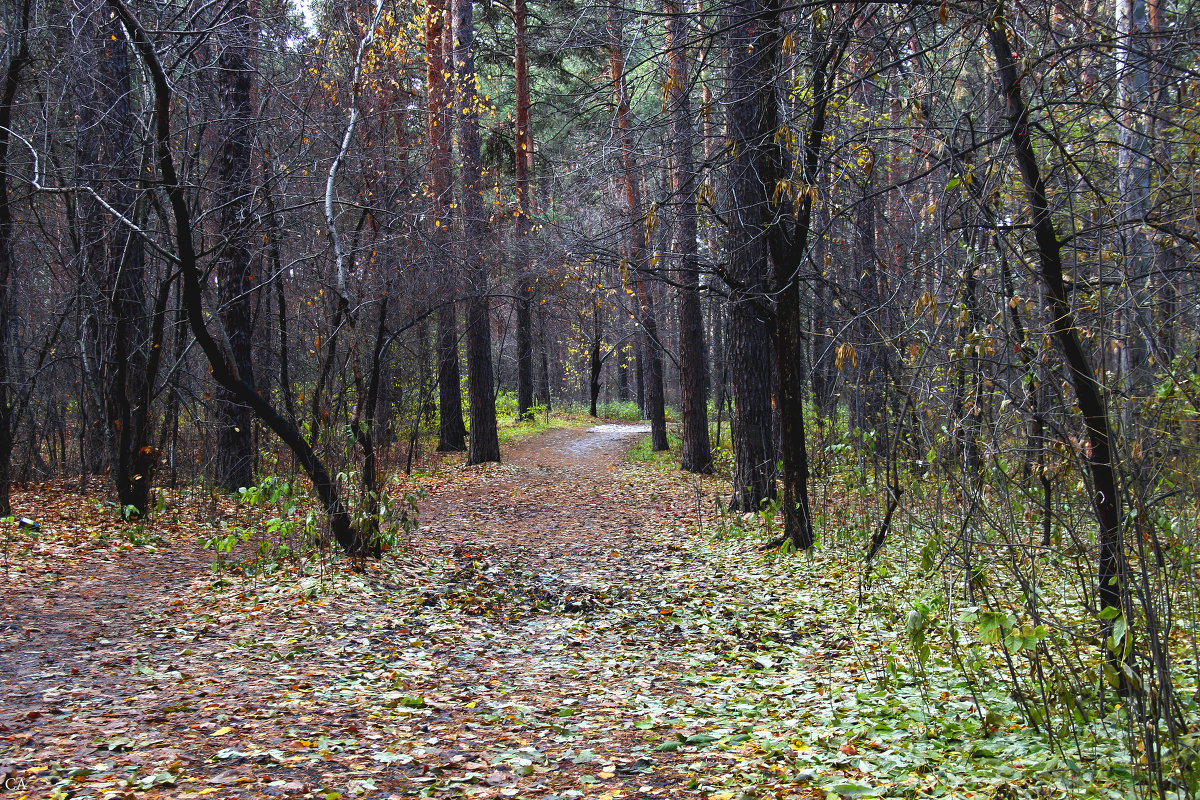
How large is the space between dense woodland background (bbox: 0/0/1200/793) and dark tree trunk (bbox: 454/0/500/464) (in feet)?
0.27

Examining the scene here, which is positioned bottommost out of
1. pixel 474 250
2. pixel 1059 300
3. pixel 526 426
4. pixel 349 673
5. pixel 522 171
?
pixel 349 673

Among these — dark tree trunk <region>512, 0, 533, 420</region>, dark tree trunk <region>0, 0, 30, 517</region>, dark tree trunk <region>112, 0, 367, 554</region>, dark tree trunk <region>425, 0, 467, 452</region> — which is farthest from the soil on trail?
dark tree trunk <region>512, 0, 533, 420</region>

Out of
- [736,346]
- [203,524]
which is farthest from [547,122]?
[203,524]

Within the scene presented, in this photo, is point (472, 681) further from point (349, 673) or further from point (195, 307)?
point (195, 307)

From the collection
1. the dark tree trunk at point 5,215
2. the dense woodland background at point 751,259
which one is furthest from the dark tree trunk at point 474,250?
the dark tree trunk at point 5,215

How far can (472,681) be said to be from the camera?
467cm

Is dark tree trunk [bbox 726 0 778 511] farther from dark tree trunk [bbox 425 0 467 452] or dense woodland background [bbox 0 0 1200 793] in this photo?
dark tree trunk [bbox 425 0 467 452]

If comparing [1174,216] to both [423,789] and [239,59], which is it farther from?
[239,59]

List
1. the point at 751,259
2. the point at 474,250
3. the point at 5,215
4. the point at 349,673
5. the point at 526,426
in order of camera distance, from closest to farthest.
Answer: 1. the point at 349,673
2. the point at 5,215
3. the point at 751,259
4. the point at 474,250
5. the point at 526,426

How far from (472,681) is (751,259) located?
224 inches

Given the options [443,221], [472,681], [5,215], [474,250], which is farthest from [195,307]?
[474,250]

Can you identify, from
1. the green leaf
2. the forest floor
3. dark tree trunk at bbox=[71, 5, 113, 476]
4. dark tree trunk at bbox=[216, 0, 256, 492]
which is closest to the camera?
the forest floor

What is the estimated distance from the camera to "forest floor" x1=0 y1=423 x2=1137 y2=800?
3.17 meters

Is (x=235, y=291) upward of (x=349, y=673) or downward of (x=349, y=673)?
upward
